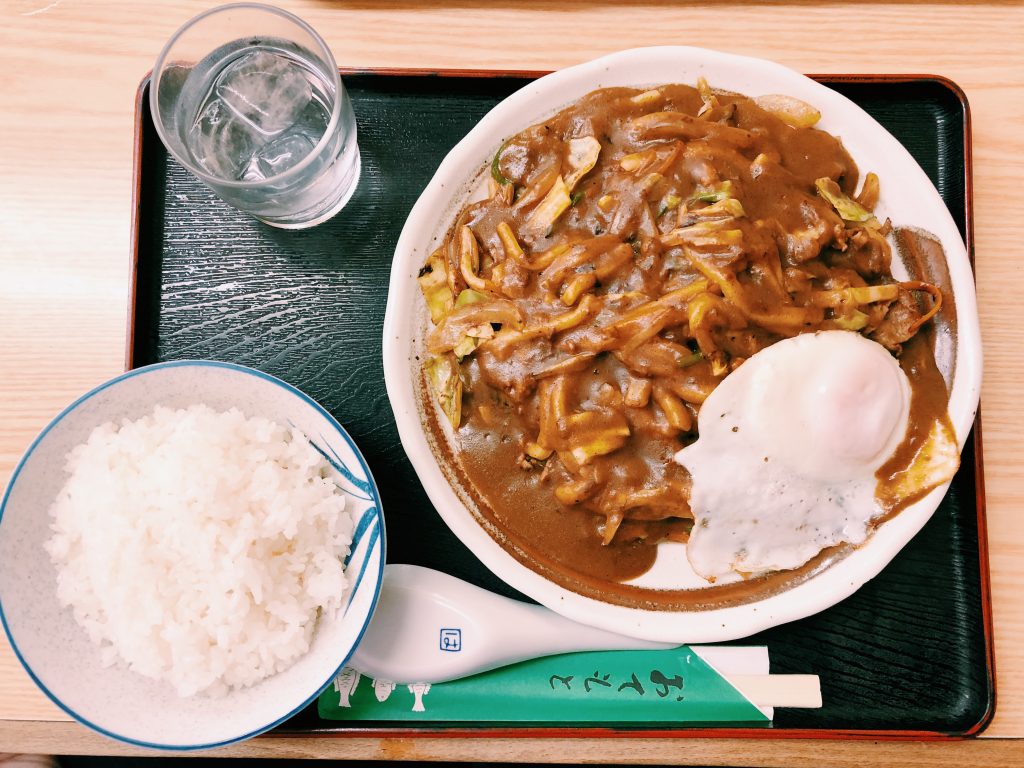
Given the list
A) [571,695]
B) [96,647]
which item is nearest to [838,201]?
[571,695]

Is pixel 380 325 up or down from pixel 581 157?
down

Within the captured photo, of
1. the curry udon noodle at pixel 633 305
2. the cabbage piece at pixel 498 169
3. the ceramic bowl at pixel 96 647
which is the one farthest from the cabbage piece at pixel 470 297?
the ceramic bowl at pixel 96 647

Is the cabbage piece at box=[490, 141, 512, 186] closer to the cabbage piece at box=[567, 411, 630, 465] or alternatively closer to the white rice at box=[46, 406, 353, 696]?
the cabbage piece at box=[567, 411, 630, 465]

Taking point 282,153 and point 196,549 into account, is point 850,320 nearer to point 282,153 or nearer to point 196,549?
point 282,153

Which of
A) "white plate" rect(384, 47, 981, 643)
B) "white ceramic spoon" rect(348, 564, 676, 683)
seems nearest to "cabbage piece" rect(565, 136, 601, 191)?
"white plate" rect(384, 47, 981, 643)

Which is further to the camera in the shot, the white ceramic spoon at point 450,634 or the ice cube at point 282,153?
the ice cube at point 282,153

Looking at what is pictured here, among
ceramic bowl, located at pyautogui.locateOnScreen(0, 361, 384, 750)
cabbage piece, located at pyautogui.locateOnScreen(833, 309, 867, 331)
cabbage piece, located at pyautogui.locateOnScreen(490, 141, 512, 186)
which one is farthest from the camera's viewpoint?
cabbage piece, located at pyautogui.locateOnScreen(490, 141, 512, 186)

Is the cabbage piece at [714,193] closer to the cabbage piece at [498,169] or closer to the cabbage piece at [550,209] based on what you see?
the cabbage piece at [550,209]
